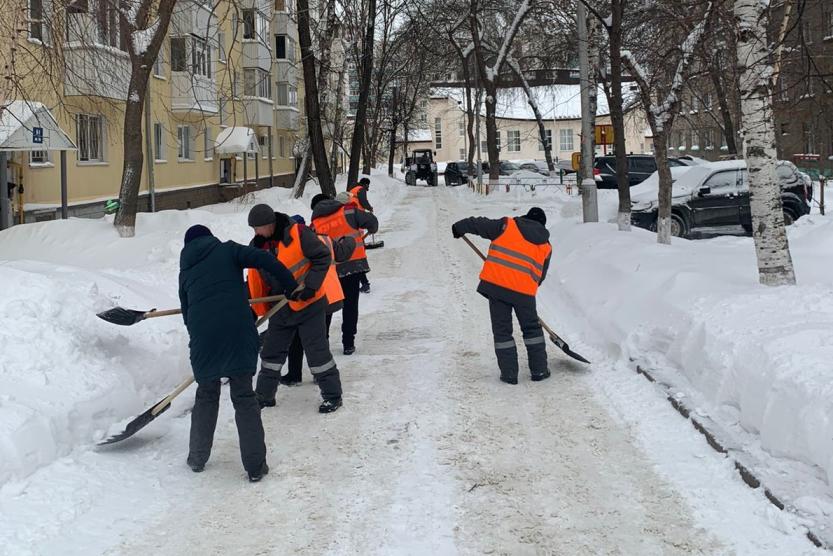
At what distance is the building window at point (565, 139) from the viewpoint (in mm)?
86438

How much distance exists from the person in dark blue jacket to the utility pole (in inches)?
524

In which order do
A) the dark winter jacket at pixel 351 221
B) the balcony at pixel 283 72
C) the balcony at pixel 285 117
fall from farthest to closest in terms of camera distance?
the balcony at pixel 285 117, the balcony at pixel 283 72, the dark winter jacket at pixel 351 221

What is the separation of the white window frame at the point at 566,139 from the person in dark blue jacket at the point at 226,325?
83.2 metres

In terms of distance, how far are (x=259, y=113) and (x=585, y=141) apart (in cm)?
2319

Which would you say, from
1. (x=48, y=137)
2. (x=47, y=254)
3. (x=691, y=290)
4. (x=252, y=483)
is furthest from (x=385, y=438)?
(x=48, y=137)

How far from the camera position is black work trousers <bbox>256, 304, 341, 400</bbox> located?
686 centimetres

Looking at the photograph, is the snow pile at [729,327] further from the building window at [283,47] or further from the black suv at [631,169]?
the building window at [283,47]

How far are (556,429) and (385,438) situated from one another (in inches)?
47.1

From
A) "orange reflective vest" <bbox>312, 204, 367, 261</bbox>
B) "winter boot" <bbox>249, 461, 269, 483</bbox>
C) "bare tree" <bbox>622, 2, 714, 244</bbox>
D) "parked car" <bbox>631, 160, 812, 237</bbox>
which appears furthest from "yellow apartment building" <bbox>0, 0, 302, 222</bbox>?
"parked car" <bbox>631, 160, 812, 237</bbox>

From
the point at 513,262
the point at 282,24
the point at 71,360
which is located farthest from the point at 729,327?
the point at 282,24

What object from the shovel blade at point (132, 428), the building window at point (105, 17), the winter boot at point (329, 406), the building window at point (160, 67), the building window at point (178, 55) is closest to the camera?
the shovel blade at point (132, 428)

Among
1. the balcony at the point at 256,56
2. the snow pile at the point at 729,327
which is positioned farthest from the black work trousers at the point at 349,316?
the balcony at the point at 256,56

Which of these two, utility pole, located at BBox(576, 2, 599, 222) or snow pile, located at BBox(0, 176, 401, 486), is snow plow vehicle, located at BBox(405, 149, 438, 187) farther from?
snow pile, located at BBox(0, 176, 401, 486)

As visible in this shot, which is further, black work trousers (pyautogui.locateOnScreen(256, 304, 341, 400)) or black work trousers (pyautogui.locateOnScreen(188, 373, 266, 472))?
black work trousers (pyautogui.locateOnScreen(256, 304, 341, 400))
